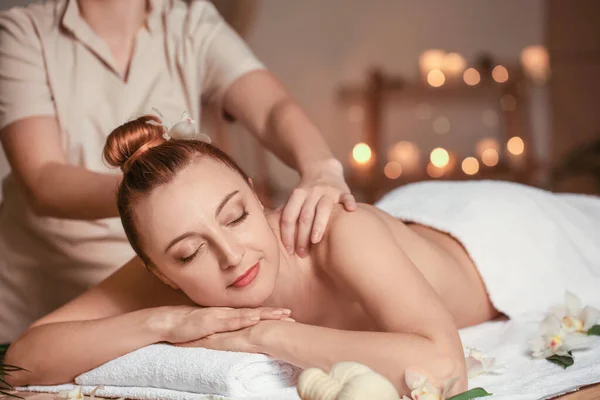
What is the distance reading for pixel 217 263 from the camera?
4.68 feet

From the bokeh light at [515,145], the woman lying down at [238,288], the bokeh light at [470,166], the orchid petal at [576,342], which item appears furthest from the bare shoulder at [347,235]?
the bokeh light at [515,145]

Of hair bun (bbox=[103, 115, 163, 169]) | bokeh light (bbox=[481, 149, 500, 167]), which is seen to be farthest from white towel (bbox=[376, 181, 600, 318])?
bokeh light (bbox=[481, 149, 500, 167])

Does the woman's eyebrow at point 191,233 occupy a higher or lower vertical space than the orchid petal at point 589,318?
higher

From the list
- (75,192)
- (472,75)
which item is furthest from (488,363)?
(472,75)

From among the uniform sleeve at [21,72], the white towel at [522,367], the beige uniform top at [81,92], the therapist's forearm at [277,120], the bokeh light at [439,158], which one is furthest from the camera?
the bokeh light at [439,158]

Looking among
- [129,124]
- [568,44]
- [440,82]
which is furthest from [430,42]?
[129,124]

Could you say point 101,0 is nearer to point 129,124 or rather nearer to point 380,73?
point 129,124

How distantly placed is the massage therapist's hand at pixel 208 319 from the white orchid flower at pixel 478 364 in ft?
1.19

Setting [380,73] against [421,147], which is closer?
[380,73]

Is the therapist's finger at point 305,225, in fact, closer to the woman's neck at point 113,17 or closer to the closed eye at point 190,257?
the closed eye at point 190,257

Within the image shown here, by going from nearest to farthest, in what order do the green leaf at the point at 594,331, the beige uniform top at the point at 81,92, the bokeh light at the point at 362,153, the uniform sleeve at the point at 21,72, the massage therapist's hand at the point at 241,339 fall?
the massage therapist's hand at the point at 241,339
the green leaf at the point at 594,331
the uniform sleeve at the point at 21,72
the beige uniform top at the point at 81,92
the bokeh light at the point at 362,153

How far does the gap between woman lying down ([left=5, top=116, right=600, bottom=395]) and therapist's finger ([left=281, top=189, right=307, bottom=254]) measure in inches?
0.7

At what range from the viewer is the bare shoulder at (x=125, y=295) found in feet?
5.81

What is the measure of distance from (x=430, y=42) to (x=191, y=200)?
A: 529 cm
